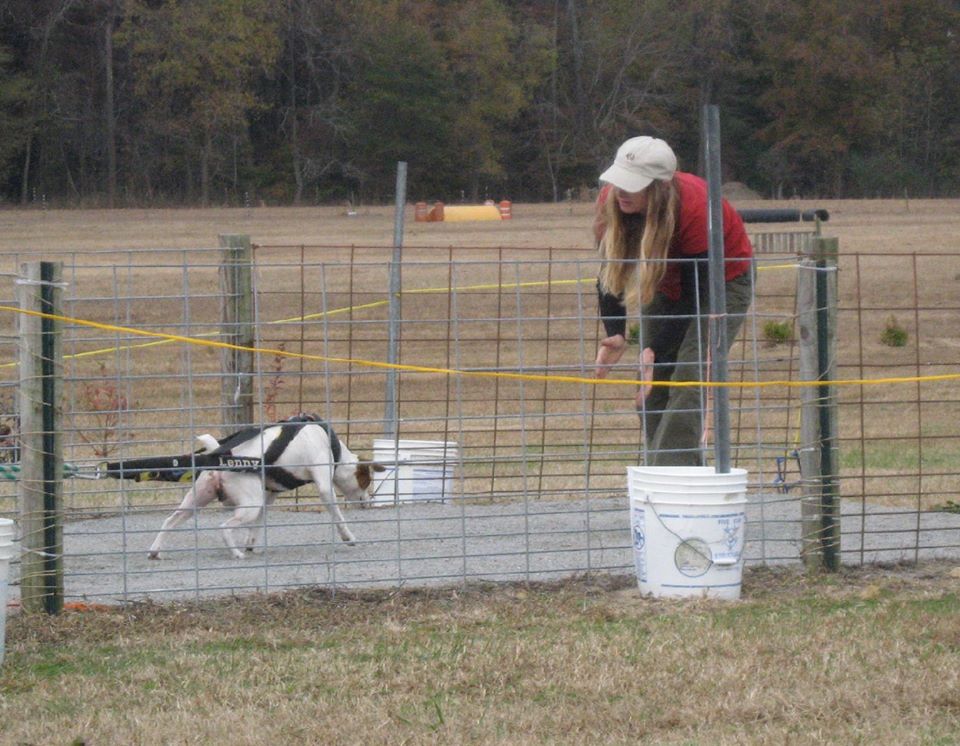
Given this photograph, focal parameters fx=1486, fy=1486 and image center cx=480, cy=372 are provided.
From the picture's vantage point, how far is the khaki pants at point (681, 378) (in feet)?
20.8

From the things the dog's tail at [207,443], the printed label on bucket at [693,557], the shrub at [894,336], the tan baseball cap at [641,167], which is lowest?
the printed label on bucket at [693,557]

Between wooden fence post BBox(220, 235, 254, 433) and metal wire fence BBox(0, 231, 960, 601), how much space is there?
0.11 m

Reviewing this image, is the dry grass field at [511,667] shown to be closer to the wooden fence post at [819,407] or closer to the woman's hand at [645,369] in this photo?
the wooden fence post at [819,407]

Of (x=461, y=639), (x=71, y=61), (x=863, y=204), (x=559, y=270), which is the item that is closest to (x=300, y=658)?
(x=461, y=639)

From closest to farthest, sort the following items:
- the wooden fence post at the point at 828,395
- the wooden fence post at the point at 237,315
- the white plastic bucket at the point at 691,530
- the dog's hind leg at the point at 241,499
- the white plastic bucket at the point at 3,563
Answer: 1. the white plastic bucket at the point at 3,563
2. the white plastic bucket at the point at 691,530
3. the wooden fence post at the point at 828,395
4. the dog's hind leg at the point at 241,499
5. the wooden fence post at the point at 237,315

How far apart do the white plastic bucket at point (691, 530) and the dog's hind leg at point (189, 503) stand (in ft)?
7.01

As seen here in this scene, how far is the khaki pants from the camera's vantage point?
6.35m

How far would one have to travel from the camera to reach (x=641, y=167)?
605 centimetres

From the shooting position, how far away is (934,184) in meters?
52.0

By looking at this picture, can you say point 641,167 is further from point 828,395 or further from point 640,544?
point 640,544

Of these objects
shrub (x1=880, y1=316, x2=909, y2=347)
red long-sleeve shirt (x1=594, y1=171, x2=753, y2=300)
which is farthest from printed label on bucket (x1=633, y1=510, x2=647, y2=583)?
shrub (x1=880, y1=316, x2=909, y2=347)

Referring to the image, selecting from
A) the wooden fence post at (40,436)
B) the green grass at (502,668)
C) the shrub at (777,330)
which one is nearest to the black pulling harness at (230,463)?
the wooden fence post at (40,436)

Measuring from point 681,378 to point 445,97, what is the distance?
144ft

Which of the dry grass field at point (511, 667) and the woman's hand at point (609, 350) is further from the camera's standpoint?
the woman's hand at point (609, 350)
